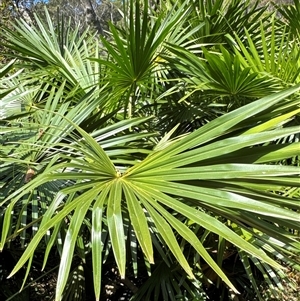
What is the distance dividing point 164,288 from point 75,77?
Result: 3.96 feet

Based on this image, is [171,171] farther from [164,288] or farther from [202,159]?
[164,288]

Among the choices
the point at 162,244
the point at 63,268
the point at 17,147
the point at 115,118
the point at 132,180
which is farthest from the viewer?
the point at 115,118

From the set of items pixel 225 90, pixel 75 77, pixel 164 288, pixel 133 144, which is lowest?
pixel 164 288

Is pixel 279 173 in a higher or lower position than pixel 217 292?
higher

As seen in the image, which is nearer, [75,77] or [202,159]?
[202,159]

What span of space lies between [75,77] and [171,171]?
1.30m

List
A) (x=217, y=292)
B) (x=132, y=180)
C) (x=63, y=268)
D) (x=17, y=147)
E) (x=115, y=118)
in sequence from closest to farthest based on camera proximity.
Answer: (x=63, y=268)
(x=132, y=180)
(x=17, y=147)
(x=115, y=118)
(x=217, y=292)

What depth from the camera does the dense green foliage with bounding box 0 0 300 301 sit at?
38.0 inches

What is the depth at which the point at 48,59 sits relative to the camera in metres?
2.41

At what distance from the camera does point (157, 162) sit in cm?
115

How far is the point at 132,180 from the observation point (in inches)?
45.6

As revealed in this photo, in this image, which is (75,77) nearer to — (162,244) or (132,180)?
(162,244)

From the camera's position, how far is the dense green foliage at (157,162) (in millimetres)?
966

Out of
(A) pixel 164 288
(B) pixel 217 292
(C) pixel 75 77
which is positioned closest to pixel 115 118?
(C) pixel 75 77
